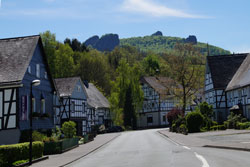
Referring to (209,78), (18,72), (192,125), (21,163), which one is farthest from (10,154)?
(209,78)

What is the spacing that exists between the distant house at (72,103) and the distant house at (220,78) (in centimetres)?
2152

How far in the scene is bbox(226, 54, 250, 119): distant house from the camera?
50.2 metres

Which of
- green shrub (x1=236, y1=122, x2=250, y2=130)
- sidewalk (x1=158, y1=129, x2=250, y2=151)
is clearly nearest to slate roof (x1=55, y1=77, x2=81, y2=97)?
sidewalk (x1=158, y1=129, x2=250, y2=151)

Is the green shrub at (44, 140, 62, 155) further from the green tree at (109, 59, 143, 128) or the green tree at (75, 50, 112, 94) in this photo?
the green tree at (75, 50, 112, 94)

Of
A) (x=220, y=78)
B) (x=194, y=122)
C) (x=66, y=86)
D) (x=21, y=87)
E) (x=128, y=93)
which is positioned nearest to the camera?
(x=21, y=87)

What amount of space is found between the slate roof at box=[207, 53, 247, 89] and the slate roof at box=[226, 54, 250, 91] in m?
1.89

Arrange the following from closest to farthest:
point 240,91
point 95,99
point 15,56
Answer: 1. point 15,56
2. point 240,91
3. point 95,99

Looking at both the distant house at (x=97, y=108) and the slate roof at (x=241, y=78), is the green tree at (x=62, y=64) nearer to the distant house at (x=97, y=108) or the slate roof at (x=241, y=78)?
the distant house at (x=97, y=108)

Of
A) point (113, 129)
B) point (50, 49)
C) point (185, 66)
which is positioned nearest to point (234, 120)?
point (185, 66)

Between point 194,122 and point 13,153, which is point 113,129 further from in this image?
point 13,153

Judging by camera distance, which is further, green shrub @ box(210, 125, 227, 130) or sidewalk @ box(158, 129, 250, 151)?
green shrub @ box(210, 125, 227, 130)

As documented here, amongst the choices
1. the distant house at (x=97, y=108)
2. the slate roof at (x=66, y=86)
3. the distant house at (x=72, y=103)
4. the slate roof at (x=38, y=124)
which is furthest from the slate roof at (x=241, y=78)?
the slate roof at (x=38, y=124)

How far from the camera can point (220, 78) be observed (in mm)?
60562

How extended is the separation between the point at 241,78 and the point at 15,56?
34.2 m
